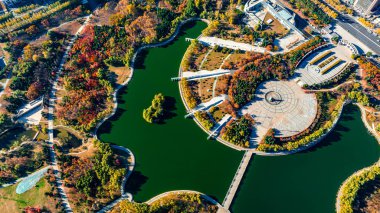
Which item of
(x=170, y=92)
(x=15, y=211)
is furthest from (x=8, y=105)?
(x=170, y=92)

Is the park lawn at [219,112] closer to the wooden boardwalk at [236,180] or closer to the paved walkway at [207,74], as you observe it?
the paved walkway at [207,74]

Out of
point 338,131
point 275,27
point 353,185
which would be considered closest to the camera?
point 353,185

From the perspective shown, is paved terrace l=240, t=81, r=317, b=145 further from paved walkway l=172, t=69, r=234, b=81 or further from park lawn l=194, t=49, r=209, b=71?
park lawn l=194, t=49, r=209, b=71

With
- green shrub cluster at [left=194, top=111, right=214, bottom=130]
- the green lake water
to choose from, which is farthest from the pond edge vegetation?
green shrub cluster at [left=194, top=111, right=214, bottom=130]

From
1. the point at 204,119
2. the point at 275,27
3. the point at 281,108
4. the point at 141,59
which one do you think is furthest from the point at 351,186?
the point at 141,59

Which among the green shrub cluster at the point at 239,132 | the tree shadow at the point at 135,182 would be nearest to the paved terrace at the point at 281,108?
the green shrub cluster at the point at 239,132

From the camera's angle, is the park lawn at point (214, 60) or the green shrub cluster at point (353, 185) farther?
the park lawn at point (214, 60)

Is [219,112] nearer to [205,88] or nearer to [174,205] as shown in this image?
[205,88]
